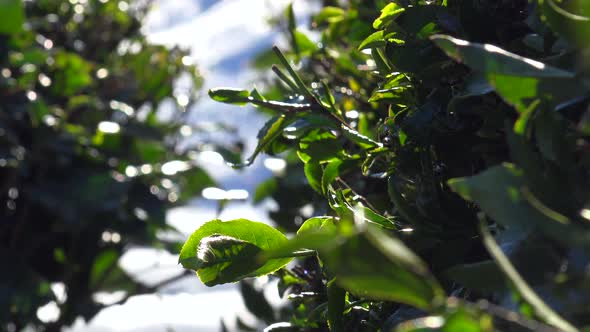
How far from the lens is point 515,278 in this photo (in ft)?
1.20

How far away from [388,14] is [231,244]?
27 centimetres

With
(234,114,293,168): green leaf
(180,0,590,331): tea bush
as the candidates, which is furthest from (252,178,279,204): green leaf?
(234,114,293,168): green leaf

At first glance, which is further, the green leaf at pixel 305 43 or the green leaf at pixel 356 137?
the green leaf at pixel 305 43

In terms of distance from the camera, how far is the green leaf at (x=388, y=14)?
0.66 metres

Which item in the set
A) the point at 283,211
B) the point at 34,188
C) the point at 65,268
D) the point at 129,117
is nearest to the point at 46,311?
the point at 65,268

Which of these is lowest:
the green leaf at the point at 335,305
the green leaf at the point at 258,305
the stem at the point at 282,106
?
the green leaf at the point at 258,305

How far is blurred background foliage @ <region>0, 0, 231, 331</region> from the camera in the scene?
2.23 meters

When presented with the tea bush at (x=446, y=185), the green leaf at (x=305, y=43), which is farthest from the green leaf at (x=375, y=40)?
the green leaf at (x=305, y=43)

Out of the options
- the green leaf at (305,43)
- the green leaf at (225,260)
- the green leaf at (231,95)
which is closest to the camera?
the green leaf at (225,260)

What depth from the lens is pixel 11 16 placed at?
2.27m

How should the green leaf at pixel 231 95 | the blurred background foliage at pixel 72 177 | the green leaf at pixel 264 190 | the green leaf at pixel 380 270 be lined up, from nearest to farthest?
the green leaf at pixel 380 270, the green leaf at pixel 231 95, the green leaf at pixel 264 190, the blurred background foliage at pixel 72 177

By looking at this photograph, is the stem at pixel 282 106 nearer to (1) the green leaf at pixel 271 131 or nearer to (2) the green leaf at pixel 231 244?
(1) the green leaf at pixel 271 131

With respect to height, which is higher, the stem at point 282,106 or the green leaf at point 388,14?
the green leaf at point 388,14

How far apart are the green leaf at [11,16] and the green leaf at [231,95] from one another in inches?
70.3
